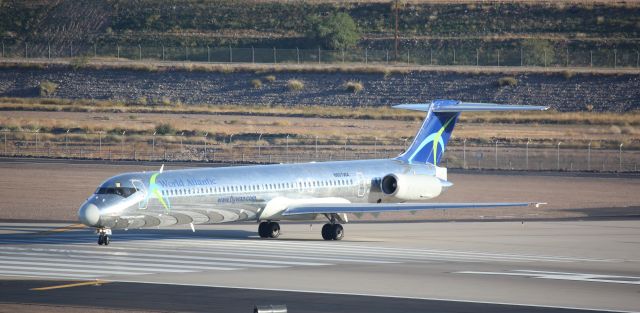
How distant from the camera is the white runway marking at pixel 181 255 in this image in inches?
1289

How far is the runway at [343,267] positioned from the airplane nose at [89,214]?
1.09 m

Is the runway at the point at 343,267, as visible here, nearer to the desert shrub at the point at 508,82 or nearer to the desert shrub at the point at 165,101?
the desert shrub at the point at 508,82

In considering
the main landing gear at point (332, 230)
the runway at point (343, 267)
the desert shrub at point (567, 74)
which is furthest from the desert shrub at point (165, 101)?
the main landing gear at point (332, 230)

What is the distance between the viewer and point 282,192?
4116cm

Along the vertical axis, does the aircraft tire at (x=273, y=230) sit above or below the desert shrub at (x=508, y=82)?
below

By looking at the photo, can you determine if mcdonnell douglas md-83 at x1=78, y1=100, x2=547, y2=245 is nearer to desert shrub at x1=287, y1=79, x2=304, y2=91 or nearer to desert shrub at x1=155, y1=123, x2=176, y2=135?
desert shrub at x1=155, y1=123, x2=176, y2=135

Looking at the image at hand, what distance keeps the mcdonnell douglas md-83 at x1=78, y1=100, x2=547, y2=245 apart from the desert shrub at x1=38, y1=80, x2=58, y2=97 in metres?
71.2

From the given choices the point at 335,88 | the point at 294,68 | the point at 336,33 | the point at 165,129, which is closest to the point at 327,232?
the point at 165,129

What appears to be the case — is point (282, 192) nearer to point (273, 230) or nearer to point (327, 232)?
point (273, 230)

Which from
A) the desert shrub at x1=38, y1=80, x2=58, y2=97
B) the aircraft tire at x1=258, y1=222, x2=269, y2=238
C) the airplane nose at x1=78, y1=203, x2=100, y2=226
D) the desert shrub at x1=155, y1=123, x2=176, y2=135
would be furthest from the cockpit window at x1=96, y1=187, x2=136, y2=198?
the desert shrub at x1=38, y1=80, x2=58, y2=97

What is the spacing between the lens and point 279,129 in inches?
3396

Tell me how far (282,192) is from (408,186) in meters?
5.48

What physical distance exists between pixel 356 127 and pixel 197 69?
27.7 metres

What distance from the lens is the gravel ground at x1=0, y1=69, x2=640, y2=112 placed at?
102000 mm
